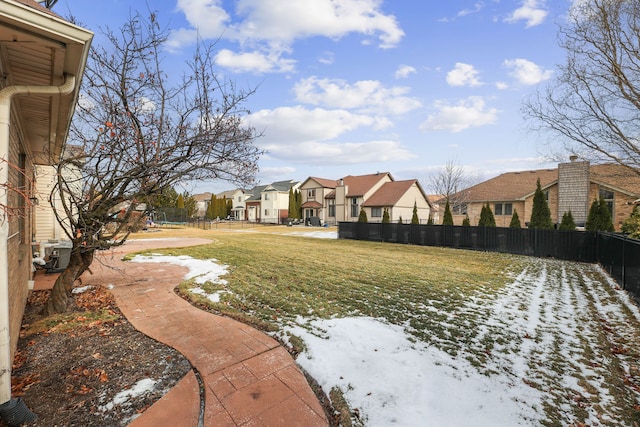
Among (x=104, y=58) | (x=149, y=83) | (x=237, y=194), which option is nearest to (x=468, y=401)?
(x=149, y=83)

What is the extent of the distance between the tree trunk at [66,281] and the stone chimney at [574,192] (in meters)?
25.5

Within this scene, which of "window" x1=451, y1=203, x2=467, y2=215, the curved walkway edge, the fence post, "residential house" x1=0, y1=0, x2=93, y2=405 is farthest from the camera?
"window" x1=451, y1=203, x2=467, y2=215

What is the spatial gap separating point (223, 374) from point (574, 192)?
25.6 m

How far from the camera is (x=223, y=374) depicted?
2787 mm

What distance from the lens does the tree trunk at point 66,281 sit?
167 inches

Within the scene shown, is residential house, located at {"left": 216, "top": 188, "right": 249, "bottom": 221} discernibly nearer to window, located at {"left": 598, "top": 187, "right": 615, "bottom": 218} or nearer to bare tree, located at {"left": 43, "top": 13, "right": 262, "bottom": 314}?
window, located at {"left": 598, "top": 187, "right": 615, "bottom": 218}

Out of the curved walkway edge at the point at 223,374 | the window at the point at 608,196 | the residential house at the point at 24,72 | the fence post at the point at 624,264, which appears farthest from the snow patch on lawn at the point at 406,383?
the window at the point at 608,196

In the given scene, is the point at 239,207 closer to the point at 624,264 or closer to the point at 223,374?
the point at 624,264

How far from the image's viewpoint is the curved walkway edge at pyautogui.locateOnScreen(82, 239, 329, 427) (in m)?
2.24

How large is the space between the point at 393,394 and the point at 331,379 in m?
0.60

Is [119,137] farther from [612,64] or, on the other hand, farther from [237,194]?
[237,194]

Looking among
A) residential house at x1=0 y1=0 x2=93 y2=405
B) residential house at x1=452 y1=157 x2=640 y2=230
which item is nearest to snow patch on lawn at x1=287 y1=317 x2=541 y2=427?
residential house at x1=0 y1=0 x2=93 y2=405

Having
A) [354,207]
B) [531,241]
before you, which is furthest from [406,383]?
[354,207]

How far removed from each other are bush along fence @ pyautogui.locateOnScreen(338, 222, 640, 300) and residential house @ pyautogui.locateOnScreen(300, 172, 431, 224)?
11.1 metres
